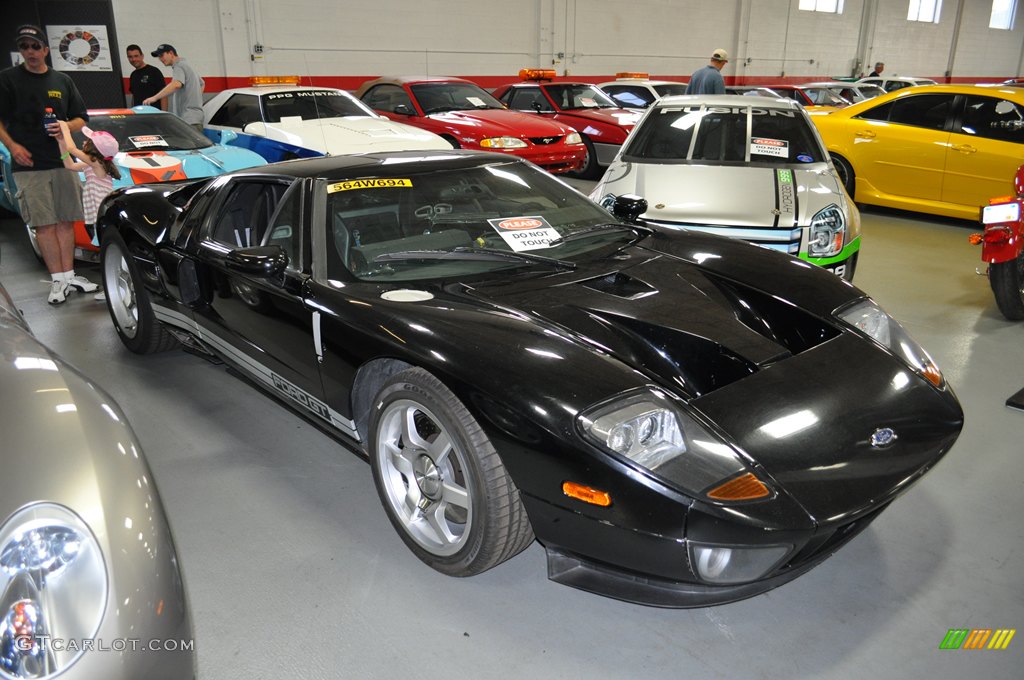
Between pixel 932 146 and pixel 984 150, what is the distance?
17.7 inches

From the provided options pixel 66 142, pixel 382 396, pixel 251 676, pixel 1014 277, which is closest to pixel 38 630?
pixel 251 676

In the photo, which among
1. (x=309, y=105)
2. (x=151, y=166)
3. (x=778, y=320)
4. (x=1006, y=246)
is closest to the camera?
(x=778, y=320)

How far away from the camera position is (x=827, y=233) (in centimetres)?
450

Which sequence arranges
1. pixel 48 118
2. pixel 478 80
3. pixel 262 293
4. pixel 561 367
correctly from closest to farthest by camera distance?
pixel 561 367 → pixel 262 293 → pixel 48 118 → pixel 478 80

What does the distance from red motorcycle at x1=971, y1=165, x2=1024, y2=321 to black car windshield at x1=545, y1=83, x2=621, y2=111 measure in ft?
21.6

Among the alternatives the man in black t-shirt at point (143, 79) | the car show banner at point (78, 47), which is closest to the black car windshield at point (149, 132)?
the man in black t-shirt at point (143, 79)

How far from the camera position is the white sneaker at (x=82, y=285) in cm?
518

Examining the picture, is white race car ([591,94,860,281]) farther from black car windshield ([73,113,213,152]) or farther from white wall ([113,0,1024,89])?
white wall ([113,0,1024,89])

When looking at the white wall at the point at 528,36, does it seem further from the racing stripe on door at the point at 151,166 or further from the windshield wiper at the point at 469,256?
the windshield wiper at the point at 469,256

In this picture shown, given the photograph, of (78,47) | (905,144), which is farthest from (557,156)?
(78,47)

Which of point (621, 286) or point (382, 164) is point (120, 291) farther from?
point (621, 286)

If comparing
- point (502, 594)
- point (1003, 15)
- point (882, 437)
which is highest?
point (1003, 15)

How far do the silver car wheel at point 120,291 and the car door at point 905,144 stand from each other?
22.7 ft

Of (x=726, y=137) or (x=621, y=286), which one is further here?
(x=726, y=137)
